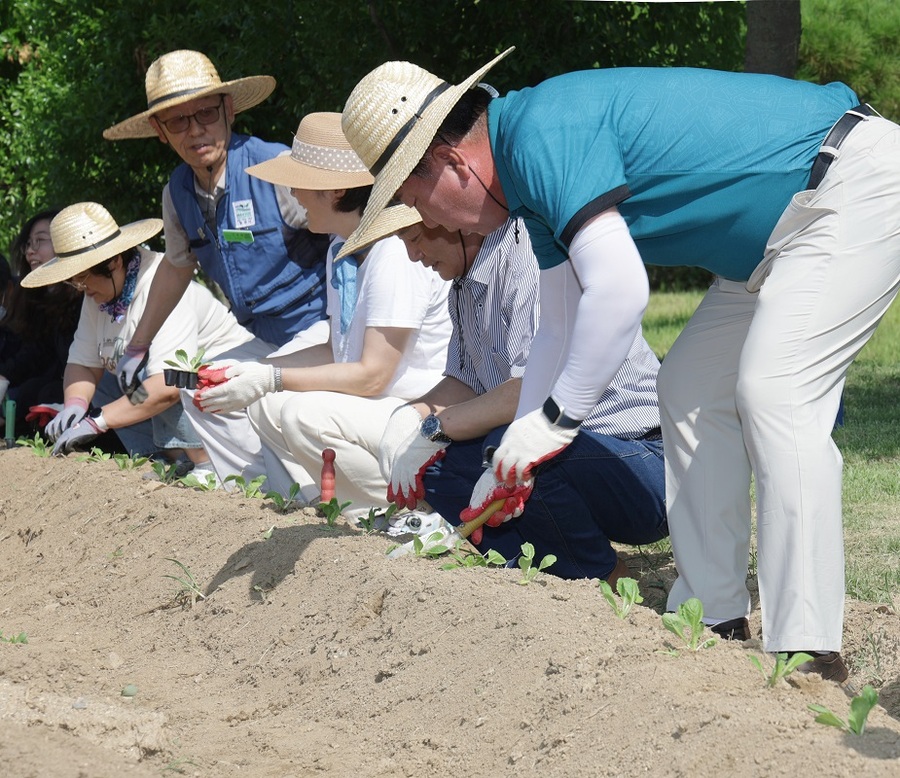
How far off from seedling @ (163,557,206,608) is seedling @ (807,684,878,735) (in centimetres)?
229

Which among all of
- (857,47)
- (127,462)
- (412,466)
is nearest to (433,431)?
(412,466)

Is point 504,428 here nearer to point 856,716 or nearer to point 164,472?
point 856,716

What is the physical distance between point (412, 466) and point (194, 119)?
230cm

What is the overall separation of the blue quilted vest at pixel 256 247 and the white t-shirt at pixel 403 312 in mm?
591

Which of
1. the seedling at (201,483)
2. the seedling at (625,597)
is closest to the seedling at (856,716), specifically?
the seedling at (625,597)

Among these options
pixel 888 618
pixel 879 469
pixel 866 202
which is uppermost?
pixel 866 202

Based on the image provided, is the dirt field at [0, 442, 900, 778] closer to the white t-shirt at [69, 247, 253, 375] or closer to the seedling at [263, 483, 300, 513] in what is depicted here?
the seedling at [263, 483, 300, 513]

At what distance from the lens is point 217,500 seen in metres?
4.75

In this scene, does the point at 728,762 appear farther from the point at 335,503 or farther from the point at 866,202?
the point at 335,503

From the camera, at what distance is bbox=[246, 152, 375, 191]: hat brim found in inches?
174

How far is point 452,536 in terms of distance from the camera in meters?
3.71

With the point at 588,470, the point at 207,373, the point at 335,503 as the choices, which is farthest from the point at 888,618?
the point at 207,373

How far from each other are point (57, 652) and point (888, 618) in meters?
2.60

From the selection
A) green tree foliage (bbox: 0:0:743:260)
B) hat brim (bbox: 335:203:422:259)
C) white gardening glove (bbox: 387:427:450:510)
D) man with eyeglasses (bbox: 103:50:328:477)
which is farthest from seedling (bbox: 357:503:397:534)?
green tree foliage (bbox: 0:0:743:260)
